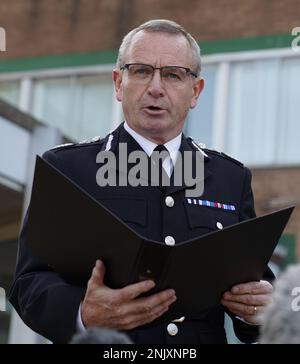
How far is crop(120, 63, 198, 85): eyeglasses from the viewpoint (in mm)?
3730

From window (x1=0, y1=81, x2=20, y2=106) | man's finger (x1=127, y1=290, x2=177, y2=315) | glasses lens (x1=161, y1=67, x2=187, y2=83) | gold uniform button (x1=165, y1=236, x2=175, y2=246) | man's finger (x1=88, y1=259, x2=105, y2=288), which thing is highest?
window (x1=0, y1=81, x2=20, y2=106)

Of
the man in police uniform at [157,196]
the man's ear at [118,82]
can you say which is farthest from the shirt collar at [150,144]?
the man's ear at [118,82]

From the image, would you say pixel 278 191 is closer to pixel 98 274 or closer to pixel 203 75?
pixel 203 75

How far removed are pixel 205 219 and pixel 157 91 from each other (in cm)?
47

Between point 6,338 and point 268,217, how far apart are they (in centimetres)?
1216

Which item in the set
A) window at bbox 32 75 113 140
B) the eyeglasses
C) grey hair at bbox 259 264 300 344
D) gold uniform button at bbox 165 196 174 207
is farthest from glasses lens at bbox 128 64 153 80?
window at bbox 32 75 113 140

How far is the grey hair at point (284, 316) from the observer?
220cm

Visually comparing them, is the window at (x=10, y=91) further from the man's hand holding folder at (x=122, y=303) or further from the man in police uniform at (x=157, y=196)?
the man's hand holding folder at (x=122, y=303)

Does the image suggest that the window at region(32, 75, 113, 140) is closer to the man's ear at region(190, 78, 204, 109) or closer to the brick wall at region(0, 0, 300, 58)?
the brick wall at region(0, 0, 300, 58)

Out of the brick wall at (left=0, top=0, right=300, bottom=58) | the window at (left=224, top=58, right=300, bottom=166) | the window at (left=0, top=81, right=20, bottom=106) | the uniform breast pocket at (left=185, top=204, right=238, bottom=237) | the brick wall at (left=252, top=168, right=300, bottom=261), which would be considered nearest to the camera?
the uniform breast pocket at (left=185, top=204, right=238, bottom=237)

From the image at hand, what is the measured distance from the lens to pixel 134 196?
144 inches

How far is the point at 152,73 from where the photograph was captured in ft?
12.2

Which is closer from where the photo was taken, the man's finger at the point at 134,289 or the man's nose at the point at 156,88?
the man's finger at the point at 134,289

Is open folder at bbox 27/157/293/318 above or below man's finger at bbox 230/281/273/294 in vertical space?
above
